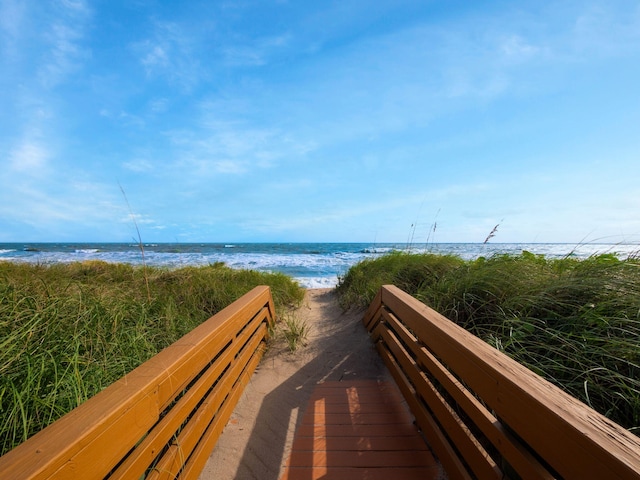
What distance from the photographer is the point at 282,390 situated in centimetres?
318

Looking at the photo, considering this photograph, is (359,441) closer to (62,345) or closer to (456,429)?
(456,429)

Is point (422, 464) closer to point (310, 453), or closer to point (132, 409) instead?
point (310, 453)

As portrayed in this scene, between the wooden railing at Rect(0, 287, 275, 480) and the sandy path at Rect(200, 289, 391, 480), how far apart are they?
0.16 metres

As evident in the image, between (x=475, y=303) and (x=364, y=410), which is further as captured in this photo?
(x=475, y=303)

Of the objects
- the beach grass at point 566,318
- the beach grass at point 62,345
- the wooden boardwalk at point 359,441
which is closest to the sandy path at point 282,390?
the wooden boardwalk at point 359,441

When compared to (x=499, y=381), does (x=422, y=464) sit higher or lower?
lower

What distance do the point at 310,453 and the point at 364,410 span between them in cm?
67

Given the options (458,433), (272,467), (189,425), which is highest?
(458,433)

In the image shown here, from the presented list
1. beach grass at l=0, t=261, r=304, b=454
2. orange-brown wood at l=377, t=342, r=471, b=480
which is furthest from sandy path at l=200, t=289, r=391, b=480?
beach grass at l=0, t=261, r=304, b=454

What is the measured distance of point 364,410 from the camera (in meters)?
2.67

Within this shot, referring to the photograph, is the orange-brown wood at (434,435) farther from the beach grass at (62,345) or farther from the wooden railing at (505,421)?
the beach grass at (62,345)

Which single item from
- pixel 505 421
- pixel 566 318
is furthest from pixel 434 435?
pixel 566 318

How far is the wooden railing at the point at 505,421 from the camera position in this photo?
829mm

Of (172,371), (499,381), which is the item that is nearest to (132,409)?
(172,371)
